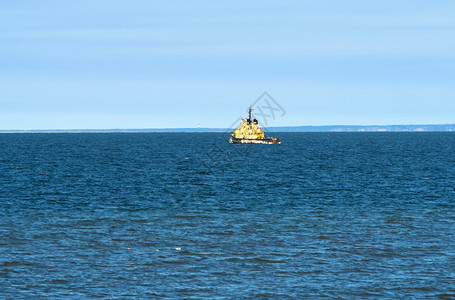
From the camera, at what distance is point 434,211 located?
4353cm

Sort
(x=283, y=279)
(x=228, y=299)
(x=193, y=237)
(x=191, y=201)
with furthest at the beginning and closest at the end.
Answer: (x=191, y=201)
(x=193, y=237)
(x=283, y=279)
(x=228, y=299)

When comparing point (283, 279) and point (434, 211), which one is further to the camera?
point (434, 211)

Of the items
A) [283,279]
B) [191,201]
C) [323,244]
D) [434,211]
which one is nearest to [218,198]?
[191,201]

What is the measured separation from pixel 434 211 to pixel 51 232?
90.1 feet

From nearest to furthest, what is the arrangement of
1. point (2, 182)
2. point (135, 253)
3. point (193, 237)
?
point (135, 253)
point (193, 237)
point (2, 182)

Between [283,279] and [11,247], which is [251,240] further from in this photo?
[11,247]

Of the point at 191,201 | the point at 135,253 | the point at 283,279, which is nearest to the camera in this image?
the point at 283,279

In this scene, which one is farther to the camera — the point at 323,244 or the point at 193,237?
the point at 193,237

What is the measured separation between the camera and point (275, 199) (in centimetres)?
5212

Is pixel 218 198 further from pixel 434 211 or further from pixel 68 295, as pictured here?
pixel 68 295

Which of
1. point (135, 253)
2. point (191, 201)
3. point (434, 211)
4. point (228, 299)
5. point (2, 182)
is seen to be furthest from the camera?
point (2, 182)

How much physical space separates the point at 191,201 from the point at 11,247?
70.4 ft

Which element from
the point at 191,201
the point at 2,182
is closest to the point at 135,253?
the point at 191,201

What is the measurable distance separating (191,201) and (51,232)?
56.6ft
